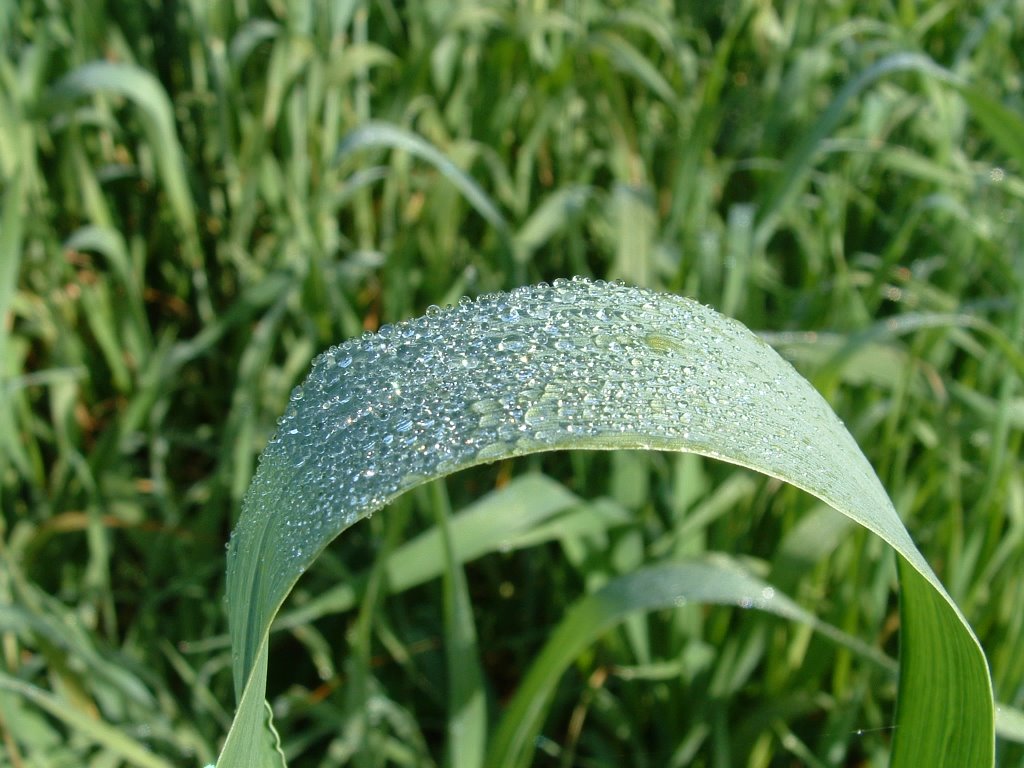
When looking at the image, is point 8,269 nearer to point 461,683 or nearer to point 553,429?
point 461,683

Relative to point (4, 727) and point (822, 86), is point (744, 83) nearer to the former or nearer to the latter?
point (822, 86)

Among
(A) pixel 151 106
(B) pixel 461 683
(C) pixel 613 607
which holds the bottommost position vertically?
(B) pixel 461 683

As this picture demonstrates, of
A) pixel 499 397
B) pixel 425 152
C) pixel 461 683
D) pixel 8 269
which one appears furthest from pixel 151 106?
pixel 499 397

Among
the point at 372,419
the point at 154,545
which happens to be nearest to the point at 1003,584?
the point at 372,419

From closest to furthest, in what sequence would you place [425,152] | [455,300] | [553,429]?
1. [553,429]
2. [425,152]
3. [455,300]

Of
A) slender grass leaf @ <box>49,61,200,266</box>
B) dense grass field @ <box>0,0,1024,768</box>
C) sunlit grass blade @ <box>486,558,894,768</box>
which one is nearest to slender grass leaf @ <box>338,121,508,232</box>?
dense grass field @ <box>0,0,1024,768</box>
